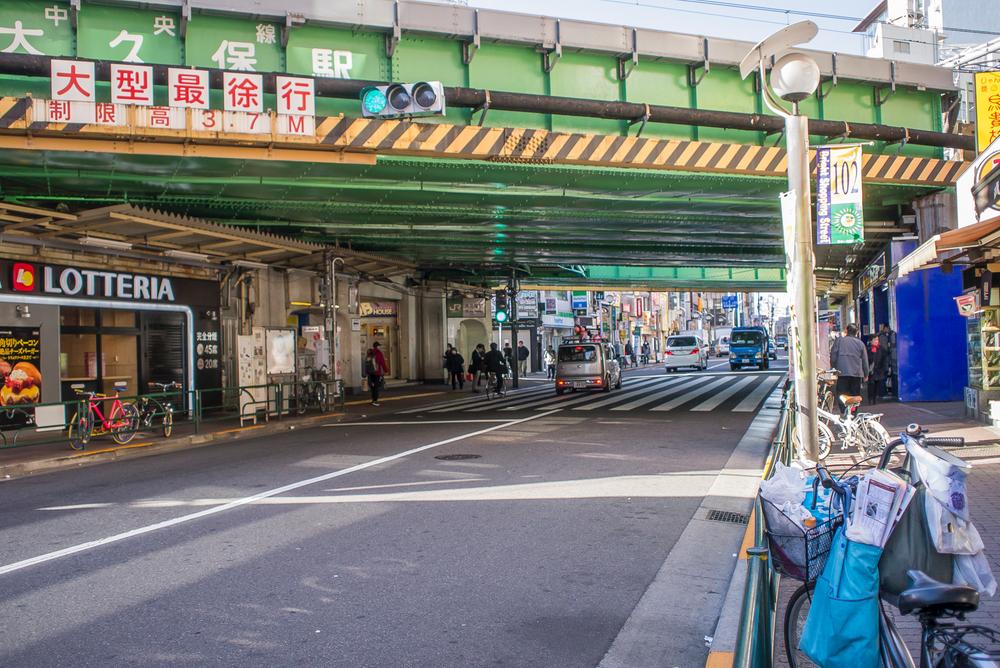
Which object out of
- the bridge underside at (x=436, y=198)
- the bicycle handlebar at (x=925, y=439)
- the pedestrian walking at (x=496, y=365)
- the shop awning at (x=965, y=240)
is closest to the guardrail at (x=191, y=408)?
the bridge underside at (x=436, y=198)

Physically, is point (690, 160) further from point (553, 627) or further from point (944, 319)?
point (553, 627)

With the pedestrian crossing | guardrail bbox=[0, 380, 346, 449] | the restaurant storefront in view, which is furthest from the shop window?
the pedestrian crossing

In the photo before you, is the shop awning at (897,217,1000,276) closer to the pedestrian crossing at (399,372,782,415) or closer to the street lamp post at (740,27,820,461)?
the street lamp post at (740,27,820,461)

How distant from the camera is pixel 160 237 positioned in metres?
17.9

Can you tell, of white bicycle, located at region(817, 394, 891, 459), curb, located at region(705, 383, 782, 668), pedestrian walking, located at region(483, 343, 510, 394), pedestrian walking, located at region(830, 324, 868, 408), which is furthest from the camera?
pedestrian walking, located at region(483, 343, 510, 394)

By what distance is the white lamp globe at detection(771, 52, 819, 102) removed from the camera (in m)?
7.99

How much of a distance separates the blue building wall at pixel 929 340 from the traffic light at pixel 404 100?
13.4 metres

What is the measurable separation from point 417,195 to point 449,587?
11.3 m

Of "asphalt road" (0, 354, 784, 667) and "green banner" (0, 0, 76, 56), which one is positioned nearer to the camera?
"asphalt road" (0, 354, 784, 667)

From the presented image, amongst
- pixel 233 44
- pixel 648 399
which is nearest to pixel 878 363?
pixel 648 399

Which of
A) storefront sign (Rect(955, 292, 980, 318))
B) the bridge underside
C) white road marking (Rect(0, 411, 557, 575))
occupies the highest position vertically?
the bridge underside

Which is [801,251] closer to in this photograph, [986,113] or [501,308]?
[986,113]

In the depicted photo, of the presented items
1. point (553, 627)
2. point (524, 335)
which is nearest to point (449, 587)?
point (553, 627)

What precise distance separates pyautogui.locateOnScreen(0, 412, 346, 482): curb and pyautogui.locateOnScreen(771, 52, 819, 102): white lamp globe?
38.0 feet
